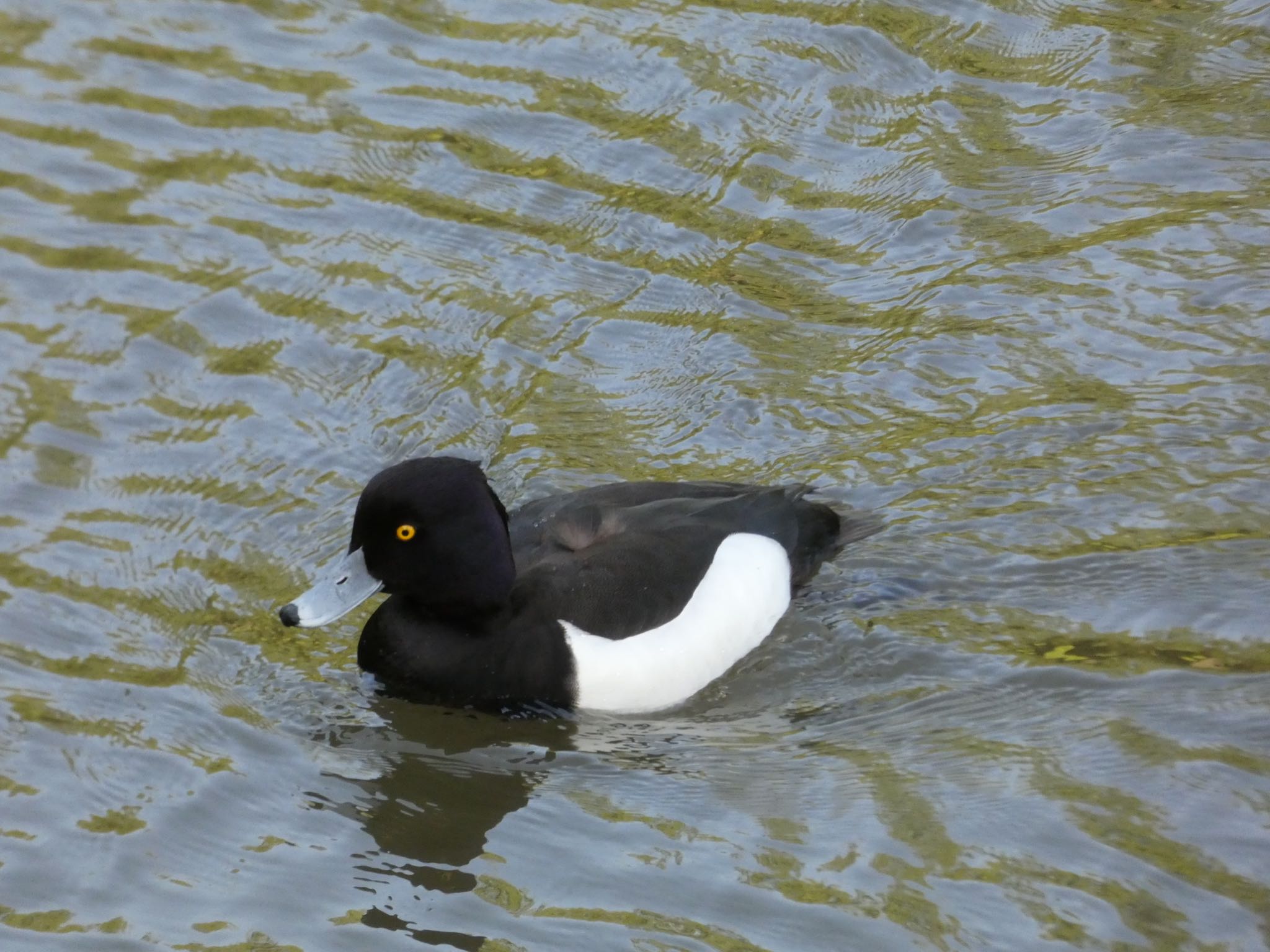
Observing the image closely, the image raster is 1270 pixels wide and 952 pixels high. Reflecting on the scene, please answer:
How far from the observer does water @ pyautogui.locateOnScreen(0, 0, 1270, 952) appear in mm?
5348

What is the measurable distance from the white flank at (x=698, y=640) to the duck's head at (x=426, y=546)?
38 centimetres

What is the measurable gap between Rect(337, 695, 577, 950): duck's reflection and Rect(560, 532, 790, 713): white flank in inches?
8.7

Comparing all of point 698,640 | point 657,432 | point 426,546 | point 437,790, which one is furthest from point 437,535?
point 657,432

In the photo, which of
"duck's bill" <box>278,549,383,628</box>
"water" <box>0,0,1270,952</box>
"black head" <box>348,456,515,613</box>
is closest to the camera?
"water" <box>0,0,1270,952</box>

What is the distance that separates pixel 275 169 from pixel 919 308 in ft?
11.5

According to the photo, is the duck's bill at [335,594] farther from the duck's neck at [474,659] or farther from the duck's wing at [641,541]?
the duck's wing at [641,541]

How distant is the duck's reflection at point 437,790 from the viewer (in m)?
5.45

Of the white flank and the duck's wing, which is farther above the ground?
the duck's wing

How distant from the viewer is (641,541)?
262 inches

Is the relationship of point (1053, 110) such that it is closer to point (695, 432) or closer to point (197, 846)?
point (695, 432)

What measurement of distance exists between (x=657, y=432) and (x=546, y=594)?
54.5 inches

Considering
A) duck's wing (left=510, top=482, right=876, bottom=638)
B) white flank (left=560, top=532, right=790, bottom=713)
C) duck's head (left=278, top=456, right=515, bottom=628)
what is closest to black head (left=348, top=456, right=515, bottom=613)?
duck's head (left=278, top=456, right=515, bottom=628)

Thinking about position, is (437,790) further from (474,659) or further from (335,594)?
(335,594)

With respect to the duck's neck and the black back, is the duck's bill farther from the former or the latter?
the duck's neck
